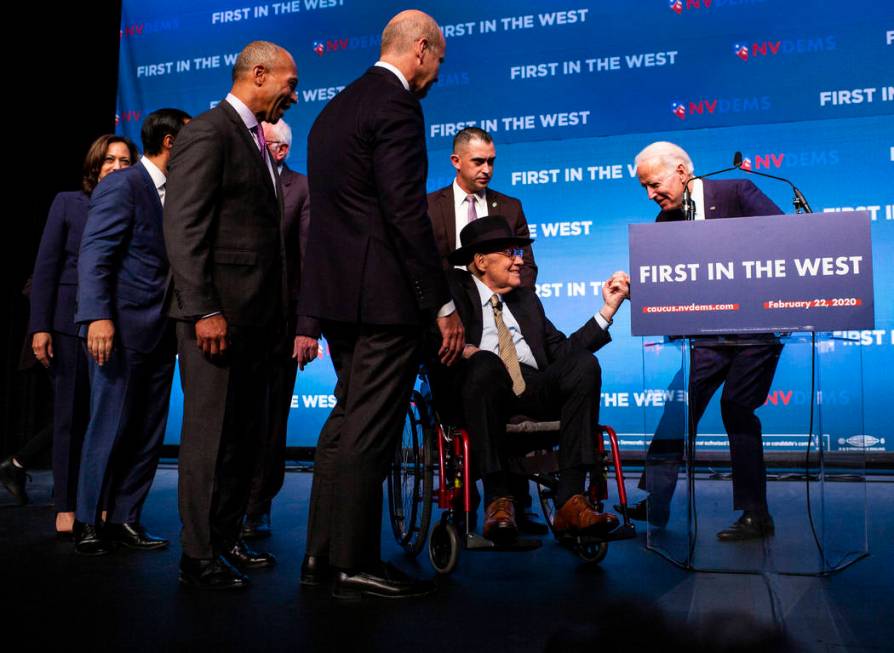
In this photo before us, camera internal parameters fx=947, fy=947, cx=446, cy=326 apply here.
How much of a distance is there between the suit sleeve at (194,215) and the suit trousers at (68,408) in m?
1.37

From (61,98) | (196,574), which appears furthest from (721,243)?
(61,98)

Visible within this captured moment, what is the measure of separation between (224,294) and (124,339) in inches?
29.9

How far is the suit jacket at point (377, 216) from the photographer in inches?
93.4

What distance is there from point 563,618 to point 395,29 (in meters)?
1.55

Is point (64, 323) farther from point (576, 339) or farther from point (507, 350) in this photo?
point (576, 339)

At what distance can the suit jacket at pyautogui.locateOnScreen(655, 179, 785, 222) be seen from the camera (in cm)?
340

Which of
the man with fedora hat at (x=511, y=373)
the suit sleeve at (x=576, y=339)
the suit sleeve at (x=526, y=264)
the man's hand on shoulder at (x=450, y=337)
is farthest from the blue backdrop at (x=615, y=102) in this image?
the man's hand on shoulder at (x=450, y=337)

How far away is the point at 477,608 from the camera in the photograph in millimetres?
2295

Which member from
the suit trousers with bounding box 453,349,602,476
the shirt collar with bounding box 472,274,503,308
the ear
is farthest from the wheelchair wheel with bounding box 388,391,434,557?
the ear

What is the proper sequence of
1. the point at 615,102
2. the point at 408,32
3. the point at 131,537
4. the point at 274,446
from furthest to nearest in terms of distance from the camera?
the point at 615,102 < the point at 274,446 < the point at 131,537 < the point at 408,32

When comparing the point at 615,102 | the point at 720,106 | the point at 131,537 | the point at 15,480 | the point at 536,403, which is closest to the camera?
the point at 536,403

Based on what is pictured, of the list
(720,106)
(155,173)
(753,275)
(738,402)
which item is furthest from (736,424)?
(720,106)

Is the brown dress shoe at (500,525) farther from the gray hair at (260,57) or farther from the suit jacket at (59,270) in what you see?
the suit jacket at (59,270)

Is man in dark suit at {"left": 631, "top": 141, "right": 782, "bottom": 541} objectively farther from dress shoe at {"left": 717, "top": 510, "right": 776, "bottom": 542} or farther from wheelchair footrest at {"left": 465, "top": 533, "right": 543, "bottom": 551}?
wheelchair footrest at {"left": 465, "top": 533, "right": 543, "bottom": 551}
